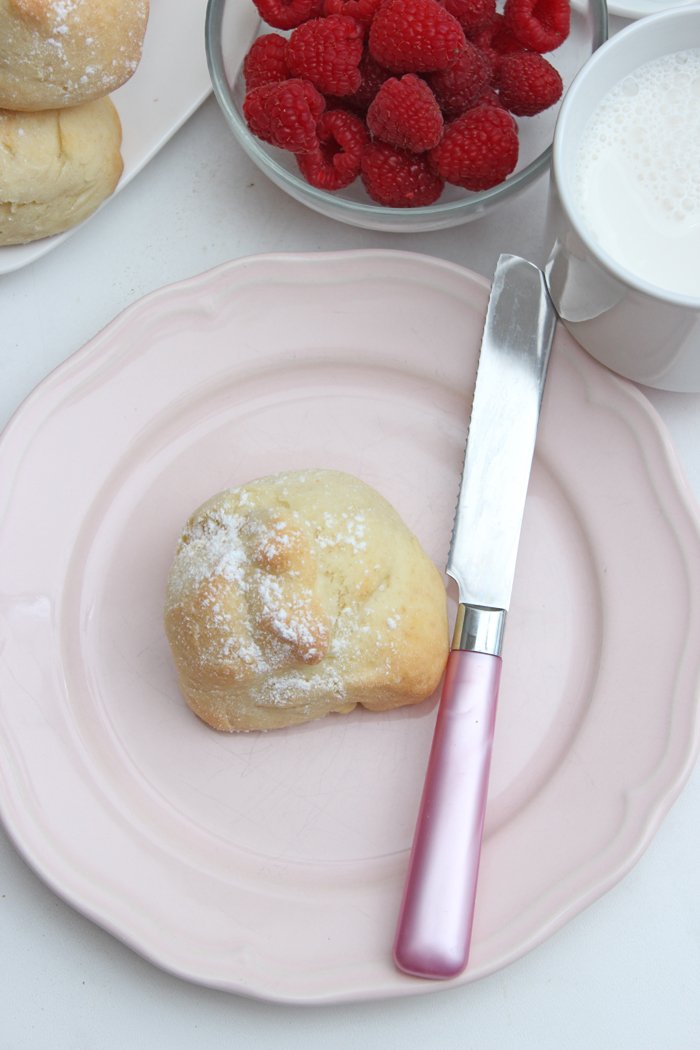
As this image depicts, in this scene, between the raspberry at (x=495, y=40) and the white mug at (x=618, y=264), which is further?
the raspberry at (x=495, y=40)

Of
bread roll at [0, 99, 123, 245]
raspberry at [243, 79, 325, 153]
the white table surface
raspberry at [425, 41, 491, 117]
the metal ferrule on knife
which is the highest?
raspberry at [425, 41, 491, 117]

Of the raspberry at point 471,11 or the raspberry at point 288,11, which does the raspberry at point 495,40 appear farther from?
the raspberry at point 288,11

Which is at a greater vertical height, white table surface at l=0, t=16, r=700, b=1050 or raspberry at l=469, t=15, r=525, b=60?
raspberry at l=469, t=15, r=525, b=60

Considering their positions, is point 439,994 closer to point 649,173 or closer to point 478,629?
point 478,629

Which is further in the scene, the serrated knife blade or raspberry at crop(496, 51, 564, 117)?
raspberry at crop(496, 51, 564, 117)

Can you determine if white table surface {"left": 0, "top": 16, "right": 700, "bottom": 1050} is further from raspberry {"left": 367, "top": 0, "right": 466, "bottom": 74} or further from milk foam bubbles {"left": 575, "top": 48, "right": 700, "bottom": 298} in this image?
raspberry {"left": 367, "top": 0, "right": 466, "bottom": 74}

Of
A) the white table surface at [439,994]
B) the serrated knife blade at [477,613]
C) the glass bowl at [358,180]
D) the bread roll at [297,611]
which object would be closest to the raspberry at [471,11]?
the glass bowl at [358,180]

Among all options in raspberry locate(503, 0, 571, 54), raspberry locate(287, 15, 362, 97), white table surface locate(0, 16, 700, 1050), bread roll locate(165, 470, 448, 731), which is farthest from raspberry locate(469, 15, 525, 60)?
white table surface locate(0, 16, 700, 1050)
